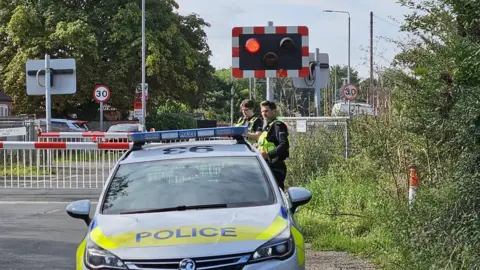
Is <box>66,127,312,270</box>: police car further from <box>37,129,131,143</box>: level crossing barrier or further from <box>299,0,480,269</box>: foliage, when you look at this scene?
<box>37,129,131,143</box>: level crossing barrier

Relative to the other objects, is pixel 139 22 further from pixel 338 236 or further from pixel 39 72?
pixel 338 236

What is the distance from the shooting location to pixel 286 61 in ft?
36.1

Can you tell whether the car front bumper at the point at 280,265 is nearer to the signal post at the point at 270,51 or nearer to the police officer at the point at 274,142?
the police officer at the point at 274,142

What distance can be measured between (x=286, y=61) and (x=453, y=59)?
16.0ft

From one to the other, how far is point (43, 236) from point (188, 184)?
4.56 m

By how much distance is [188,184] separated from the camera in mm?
6316

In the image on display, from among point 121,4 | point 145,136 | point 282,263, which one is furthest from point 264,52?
point 121,4

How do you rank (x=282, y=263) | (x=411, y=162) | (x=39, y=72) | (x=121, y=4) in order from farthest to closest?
(x=121, y=4), (x=39, y=72), (x=411, y=162), (x=282, y=263)

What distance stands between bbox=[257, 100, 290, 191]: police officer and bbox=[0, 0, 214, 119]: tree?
31812mm

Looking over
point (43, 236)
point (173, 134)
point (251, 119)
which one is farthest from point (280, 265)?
point (43, 236)

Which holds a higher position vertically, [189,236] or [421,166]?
[421,166]

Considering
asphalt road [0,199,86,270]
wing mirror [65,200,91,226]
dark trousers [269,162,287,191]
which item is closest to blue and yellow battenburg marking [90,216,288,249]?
wing mirror [65,200,91,226]

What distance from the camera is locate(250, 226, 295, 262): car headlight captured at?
16.5 ft

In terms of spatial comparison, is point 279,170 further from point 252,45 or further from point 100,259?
point 100,259
